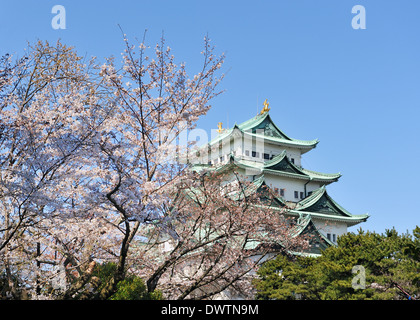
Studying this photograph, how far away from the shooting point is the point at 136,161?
9.10 m

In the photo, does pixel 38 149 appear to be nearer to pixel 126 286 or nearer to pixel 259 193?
pixel 126 286

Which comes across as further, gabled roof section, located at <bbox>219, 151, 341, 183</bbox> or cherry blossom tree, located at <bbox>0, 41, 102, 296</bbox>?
gabled roof section, located at <bbox>219, 151, 341, 183</bbox>

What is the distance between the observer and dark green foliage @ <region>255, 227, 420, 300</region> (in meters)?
17.5

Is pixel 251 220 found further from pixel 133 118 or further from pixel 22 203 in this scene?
pixel 22 203

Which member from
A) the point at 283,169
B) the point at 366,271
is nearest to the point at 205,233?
the point at 366,271

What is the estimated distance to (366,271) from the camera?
18859 millimetres

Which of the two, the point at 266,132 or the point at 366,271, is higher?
the point at 266,132

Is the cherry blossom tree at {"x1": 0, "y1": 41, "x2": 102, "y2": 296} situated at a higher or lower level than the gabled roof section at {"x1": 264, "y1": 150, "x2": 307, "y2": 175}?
lower

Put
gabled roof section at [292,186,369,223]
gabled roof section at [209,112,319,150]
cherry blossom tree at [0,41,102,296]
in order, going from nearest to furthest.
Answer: cherry blossom tree at [0,41,102,296], gabled roof section at [292,186,369,223], gabled roof section at [209,112,319,150]

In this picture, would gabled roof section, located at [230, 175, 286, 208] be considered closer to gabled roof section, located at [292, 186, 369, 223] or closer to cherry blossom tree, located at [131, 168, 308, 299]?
cherry blossom tree, located at [131, 168, 308, 299]

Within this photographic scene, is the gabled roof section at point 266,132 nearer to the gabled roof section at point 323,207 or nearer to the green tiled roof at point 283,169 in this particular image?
the green tiled roof at point 283,169

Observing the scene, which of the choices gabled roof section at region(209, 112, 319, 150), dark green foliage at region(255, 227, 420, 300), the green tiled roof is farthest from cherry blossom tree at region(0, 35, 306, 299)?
gabled roof section at region(209, 112, 319, 150)
